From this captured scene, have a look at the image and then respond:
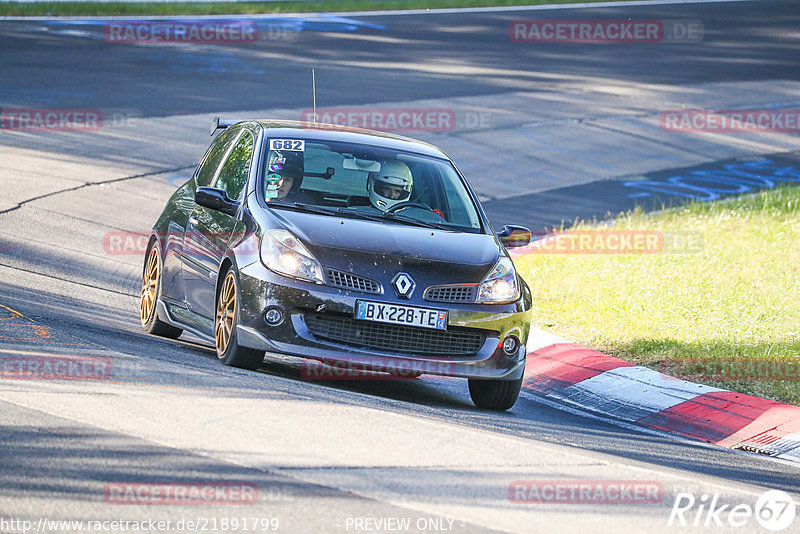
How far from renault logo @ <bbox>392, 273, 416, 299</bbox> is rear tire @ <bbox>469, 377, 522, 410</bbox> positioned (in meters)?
1.06

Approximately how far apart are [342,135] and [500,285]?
1929mm

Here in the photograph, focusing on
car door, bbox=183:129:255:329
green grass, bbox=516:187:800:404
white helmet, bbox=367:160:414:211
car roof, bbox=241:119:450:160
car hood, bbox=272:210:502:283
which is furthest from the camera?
green grass, bbox=516:187:800:404

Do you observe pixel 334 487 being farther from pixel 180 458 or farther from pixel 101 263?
pixel 101 263

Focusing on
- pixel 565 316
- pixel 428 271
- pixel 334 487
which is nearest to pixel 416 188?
pixel 428 271

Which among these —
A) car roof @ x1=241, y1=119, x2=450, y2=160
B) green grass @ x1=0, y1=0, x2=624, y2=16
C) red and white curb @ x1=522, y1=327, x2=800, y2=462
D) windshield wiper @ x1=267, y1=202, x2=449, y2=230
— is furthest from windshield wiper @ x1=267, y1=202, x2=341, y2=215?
green grass @ x1=0, y1=0, x2=624, y2=16

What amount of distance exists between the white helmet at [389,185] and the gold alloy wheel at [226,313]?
1229mm

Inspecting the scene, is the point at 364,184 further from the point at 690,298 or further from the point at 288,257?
the point at 690,298

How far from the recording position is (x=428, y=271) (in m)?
7.84

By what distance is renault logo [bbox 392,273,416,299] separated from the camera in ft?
25.3

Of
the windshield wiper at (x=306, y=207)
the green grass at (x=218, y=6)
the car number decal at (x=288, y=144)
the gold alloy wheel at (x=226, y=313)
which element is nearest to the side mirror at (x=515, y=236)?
the windshield wiper at (x=306, y=207)

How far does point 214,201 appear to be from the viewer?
8539mm

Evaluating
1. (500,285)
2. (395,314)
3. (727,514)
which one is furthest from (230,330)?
(727,514)

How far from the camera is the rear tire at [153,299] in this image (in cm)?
959

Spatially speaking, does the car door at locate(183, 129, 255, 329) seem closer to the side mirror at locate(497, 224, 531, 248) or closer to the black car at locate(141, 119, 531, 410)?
the black car at locate(141, 119, 531, 410)
